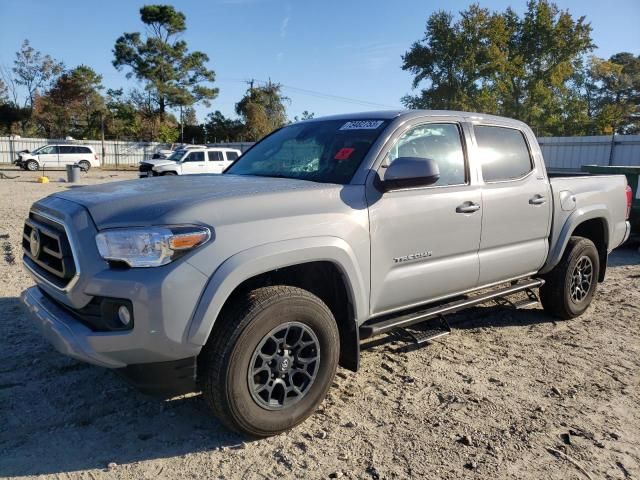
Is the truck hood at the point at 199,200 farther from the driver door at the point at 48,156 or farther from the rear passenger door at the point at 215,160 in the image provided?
the driver door at the point at 48,156

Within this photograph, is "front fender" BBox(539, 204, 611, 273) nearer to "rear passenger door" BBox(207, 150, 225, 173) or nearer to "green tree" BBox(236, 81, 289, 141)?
"rear passenger door" BBox(207, 150, 225, 173)

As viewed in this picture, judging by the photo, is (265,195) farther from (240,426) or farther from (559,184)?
(559,184)

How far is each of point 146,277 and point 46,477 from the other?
1158 mm

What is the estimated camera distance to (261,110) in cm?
5325

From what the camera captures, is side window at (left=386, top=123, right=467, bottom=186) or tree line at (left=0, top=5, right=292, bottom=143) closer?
side window at (left=386, top=123, right=467, bottom=186)

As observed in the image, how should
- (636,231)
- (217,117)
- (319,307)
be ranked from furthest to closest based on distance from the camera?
1. (217,117)
2. (636,231)
3. (319,307)

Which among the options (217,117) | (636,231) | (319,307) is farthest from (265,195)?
(217,117)

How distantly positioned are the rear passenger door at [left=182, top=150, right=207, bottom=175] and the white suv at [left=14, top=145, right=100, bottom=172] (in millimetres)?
13662

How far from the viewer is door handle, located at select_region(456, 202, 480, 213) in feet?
12.6

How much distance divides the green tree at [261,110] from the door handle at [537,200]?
1946 inches

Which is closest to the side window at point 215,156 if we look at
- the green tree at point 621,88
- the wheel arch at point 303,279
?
the wheel arch at point 303,279

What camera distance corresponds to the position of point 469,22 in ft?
138

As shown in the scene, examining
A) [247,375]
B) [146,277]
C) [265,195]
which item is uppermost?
[265,195]

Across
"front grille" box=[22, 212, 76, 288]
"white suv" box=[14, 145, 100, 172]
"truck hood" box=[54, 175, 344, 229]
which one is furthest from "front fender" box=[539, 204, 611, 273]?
"white suv" box=[14, 145, 100, 172]
